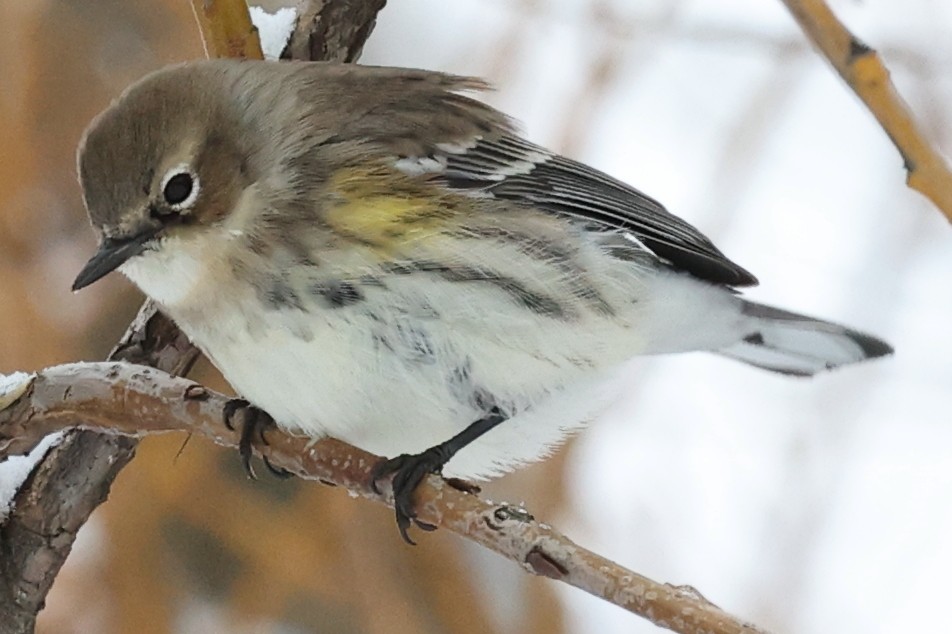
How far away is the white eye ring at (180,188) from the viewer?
122 centimetres

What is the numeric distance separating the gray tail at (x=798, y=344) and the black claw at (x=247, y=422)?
0.65 metres

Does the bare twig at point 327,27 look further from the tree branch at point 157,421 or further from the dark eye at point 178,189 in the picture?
the tree branch at point 157,421

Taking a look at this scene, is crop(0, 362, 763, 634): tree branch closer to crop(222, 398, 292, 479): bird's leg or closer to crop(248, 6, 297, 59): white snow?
crop(222, 398, 292, 479): bird's leg

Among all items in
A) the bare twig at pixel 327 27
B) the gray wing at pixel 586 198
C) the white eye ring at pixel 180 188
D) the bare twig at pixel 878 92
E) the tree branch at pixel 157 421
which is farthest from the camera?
the bare twig at pixel 327 27

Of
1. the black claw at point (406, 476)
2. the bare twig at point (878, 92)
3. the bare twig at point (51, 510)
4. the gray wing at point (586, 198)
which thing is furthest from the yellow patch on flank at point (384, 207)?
the bare twig at point (878, 92)

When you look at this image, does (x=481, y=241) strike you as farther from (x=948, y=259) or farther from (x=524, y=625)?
(x=948, y=259)

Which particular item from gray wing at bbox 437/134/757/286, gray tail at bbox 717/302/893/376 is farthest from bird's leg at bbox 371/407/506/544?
gray tail at bbox 717/302/893/376

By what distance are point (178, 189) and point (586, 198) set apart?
0.51 m

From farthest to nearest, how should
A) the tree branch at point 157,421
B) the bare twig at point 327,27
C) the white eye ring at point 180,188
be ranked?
the bare twig at point 327,27 < the white eye ring at point 180,188 < the tree branch at point 157,421

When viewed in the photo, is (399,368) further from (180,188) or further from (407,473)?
(180,188)

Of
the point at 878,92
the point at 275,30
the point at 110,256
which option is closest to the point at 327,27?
the point at 275,30

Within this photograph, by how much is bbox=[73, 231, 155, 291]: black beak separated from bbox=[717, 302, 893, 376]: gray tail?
786 millimetres

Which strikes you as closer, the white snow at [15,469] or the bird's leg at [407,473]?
the bird's leg at [407,473]

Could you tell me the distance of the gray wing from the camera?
4.59 feet
